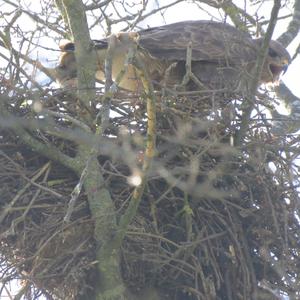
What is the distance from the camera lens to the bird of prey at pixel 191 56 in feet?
17.0

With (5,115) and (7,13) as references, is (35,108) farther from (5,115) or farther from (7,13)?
(7,13)

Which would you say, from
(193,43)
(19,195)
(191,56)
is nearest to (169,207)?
(19,195)

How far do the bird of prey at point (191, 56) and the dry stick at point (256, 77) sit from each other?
0.64m

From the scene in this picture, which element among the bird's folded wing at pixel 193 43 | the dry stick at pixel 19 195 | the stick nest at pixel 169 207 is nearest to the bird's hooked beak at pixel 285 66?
the bird's folded wing at pixel 193 43

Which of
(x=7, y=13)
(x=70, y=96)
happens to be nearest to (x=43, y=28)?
(x=7, y=13)

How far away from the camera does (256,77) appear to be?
13.4 feet

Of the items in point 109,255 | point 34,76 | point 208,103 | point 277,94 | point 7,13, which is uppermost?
point 277,94

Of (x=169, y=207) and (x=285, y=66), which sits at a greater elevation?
(x=285, y=66)

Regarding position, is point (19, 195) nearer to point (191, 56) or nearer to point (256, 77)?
point (256, 77)

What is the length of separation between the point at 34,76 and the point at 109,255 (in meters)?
1.11

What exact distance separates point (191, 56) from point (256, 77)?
1.27 m

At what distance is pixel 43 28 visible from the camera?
225 inches

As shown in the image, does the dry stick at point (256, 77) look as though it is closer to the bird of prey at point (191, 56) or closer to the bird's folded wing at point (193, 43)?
the bird of prey at point (191, 56)

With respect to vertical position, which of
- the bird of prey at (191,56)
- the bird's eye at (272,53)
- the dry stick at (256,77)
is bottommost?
the dry stick at (256,77)
